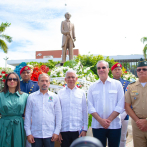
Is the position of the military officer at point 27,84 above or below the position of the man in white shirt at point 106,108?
above

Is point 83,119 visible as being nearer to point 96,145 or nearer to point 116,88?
point 116,88

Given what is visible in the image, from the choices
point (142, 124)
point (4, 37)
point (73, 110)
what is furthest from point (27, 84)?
point (4, 37)

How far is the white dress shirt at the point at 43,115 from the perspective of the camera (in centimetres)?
247

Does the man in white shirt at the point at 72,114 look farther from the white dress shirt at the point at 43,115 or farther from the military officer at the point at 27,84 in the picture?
the military officer at the point at 27,84

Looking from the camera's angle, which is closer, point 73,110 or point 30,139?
point 30,139

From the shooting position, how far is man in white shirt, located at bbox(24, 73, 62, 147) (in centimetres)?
246

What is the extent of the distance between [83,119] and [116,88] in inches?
30.0

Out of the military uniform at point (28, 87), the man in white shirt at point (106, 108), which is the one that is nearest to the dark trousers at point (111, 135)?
the man in white shirt at point (106, 108)

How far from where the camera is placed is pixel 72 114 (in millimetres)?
2658

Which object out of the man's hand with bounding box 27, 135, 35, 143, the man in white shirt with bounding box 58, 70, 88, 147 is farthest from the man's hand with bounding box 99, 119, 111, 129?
the man's hand with bounding box 27, 135, 35, 143

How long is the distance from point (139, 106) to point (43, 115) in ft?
4.98

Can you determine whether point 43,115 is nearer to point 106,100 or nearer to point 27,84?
point 106,100

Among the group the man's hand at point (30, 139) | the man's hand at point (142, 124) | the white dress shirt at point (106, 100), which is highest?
the white dress shirt at point (106, 100)

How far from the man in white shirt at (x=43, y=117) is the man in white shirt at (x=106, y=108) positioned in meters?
0.59
